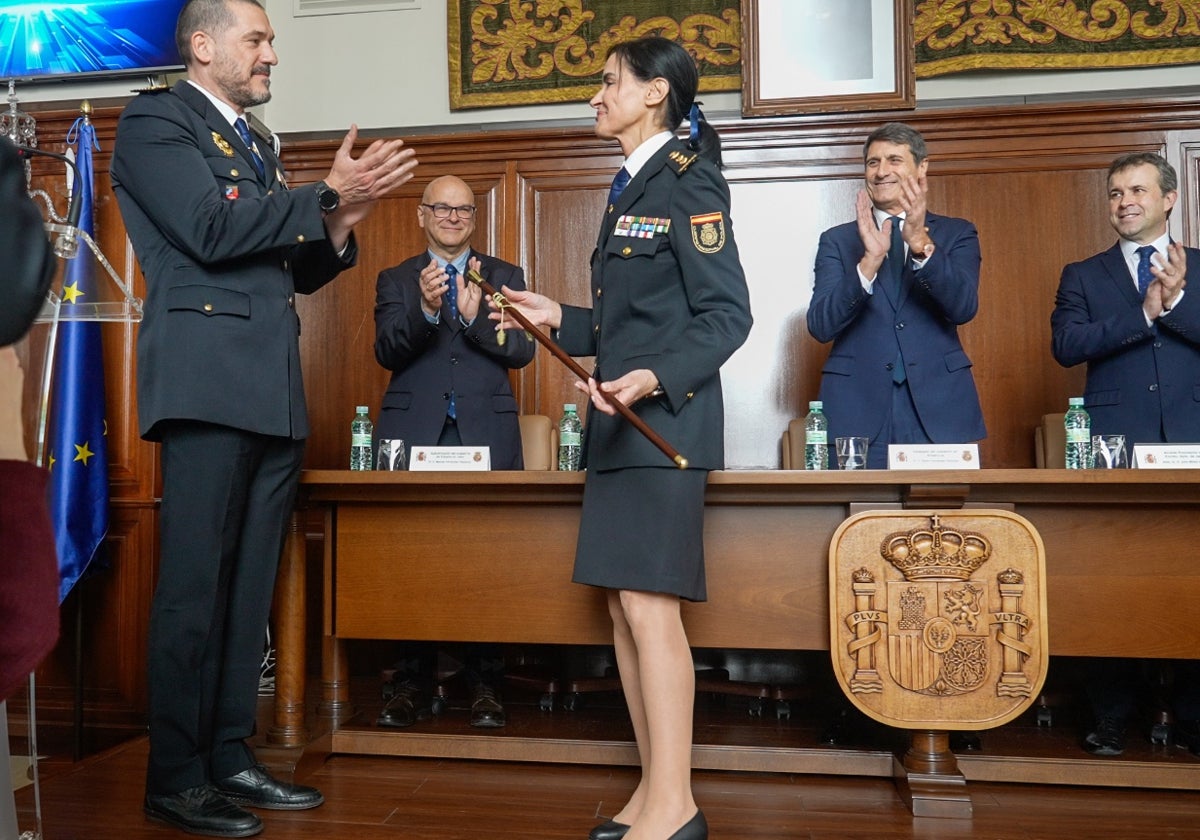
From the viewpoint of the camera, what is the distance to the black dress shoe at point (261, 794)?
2.16 m

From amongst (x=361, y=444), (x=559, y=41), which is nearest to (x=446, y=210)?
(x=361, y=444)

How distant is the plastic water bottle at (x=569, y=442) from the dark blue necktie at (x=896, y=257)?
1034mm

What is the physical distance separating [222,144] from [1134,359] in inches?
93.4

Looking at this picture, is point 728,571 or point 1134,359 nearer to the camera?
point 728,571

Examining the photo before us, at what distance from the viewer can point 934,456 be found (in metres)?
2.27

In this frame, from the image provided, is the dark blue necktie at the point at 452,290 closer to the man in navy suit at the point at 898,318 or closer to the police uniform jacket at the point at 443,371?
the police uniform jacket at the point at 443,371

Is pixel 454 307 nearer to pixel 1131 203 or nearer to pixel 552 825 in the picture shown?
pixel 552 825

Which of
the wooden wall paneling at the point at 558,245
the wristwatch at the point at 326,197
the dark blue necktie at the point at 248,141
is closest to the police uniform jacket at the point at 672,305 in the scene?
the wristwatch at the point at 326,197

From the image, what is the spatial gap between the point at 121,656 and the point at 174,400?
5.69 ft

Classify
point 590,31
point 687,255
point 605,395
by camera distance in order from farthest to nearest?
point 590,31
point 687,255
point 605,395

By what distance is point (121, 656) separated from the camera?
3369 mm

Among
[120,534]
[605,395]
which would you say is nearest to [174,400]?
[605,395]

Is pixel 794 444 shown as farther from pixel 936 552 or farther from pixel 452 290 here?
pixel 936 552

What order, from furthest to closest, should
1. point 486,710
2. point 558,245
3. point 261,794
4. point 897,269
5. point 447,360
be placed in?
point 558,245, point 447,360, point 897,269, point 486,710, point 261,794
